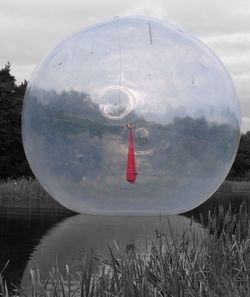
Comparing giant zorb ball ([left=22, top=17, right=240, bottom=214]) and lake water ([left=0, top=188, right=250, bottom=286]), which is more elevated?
giant zorb ball ([left=22, top=17, right=240, bottom=214])

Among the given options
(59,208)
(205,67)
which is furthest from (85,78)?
(59,208)

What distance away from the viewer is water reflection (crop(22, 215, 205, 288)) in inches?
273

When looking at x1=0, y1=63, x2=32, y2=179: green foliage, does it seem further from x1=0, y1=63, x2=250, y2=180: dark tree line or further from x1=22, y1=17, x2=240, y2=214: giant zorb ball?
x1=22, y1=17, x2=240, y2=214: giant zorb ball

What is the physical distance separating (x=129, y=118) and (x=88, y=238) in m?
1.71

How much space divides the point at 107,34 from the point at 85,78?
772 mm

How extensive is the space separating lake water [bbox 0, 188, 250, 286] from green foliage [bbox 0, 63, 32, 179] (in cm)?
1517

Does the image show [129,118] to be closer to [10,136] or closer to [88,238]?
[88,238]

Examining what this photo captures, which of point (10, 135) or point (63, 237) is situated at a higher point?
point (10, 135)

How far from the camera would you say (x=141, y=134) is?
8.77 meters

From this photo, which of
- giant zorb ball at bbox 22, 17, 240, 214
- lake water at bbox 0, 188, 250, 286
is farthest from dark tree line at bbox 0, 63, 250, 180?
giant zorb ball at bbox 22, 17, 240, 214

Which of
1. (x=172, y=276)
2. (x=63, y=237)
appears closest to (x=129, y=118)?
(x=63, y=237)

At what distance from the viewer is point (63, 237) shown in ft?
29.6

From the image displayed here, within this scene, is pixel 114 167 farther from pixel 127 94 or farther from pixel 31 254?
pixel 31 254

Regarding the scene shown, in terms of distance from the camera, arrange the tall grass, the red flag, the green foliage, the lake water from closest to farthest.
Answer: the tall grass < the lake water < the red flag < the green foliage
